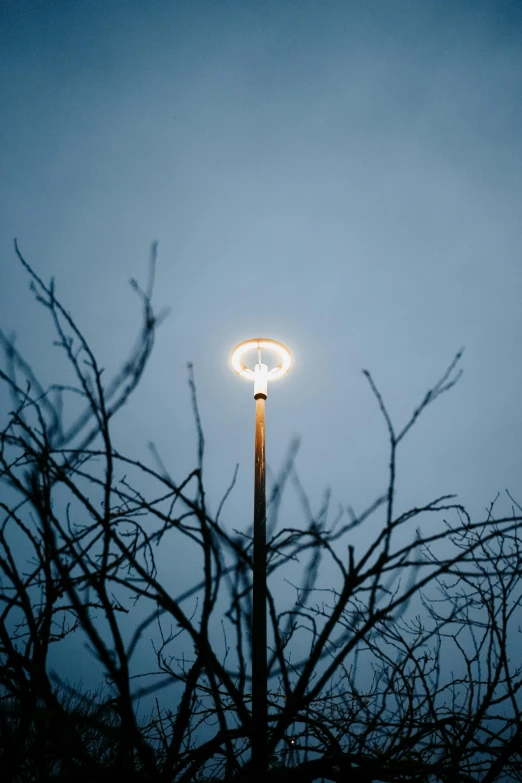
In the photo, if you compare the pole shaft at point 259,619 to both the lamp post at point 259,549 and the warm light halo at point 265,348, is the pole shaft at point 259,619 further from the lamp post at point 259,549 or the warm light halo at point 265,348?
the warm light halo at point 265,348

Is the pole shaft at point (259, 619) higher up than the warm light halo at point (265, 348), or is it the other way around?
the warm light halo at point (265, 348)

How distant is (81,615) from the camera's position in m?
1.31

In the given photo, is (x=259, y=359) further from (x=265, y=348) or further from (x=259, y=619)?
(x=259, y=619)

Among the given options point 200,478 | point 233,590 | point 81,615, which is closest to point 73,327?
point 200,478

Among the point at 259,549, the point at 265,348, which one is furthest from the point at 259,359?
the point at 259,549

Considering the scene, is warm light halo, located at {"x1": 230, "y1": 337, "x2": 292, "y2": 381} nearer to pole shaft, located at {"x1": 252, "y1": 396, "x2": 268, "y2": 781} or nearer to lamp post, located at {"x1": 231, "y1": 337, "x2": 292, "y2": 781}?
lamp post, located at {"x1": 231, "y1": 337, "x2": 292, "y2": 781}

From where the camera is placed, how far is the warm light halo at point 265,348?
16.0 feet

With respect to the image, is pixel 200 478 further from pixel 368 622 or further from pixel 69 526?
pixel 69 526

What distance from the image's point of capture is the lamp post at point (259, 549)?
2.09 metres

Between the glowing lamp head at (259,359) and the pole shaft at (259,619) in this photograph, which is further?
the glowing lamp head at (259,359)

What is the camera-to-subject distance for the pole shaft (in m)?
2.04

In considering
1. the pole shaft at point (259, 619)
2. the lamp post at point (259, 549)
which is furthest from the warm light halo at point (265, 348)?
the pole shaft at point (259, 619)

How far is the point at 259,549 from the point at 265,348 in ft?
8.73

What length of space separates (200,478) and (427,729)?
2.16m
